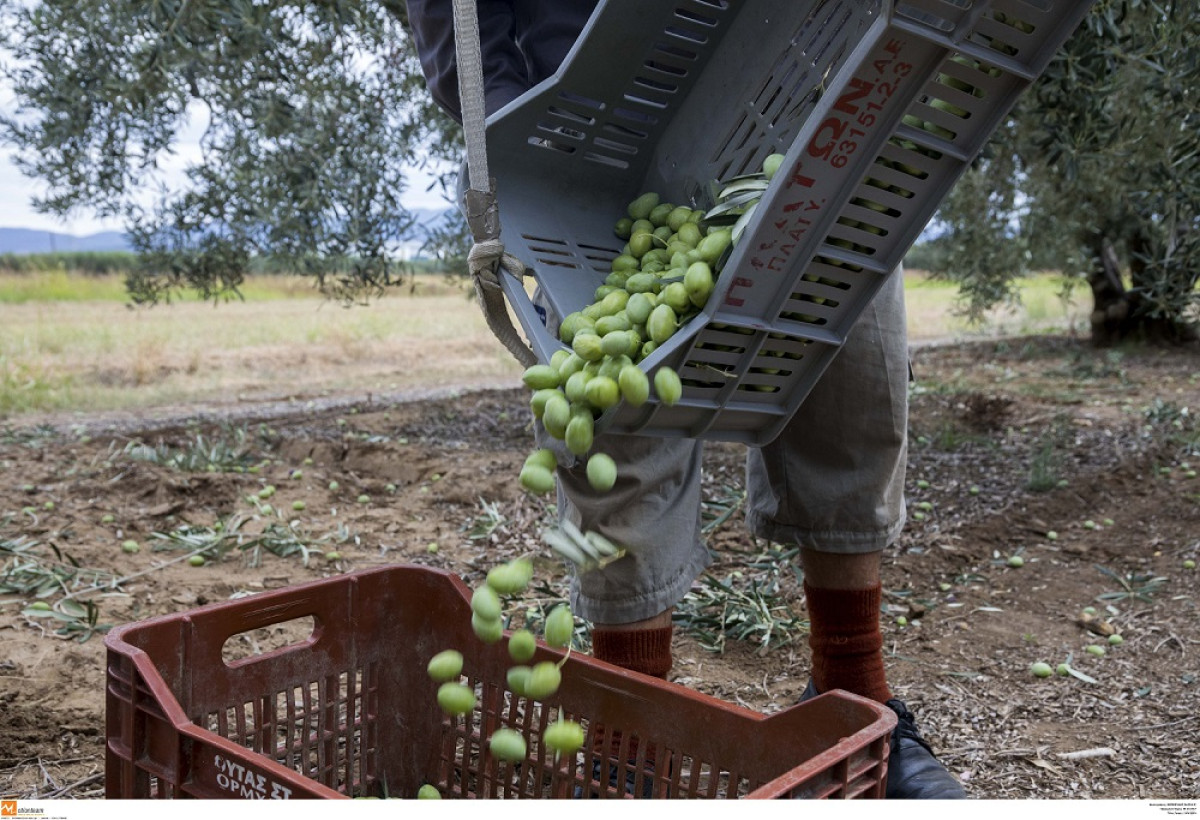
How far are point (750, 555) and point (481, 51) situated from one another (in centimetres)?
220

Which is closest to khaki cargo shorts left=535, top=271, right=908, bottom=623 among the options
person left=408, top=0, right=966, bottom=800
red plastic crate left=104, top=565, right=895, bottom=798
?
person left=408, top=0, right=966, bottom=800

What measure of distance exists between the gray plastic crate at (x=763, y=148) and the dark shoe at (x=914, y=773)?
720 millimetres

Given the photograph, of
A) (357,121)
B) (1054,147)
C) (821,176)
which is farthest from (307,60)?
(821,176)

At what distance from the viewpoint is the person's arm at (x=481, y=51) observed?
6.97 feet

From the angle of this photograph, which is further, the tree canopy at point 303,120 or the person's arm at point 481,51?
the tree canopy at point 303,120

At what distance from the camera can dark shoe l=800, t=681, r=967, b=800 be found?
6.50 ft

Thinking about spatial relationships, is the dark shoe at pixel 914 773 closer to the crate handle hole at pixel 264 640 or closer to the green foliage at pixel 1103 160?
the crate handle hole at pixel 264 640

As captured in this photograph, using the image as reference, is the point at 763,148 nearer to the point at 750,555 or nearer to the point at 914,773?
the point at 914,773

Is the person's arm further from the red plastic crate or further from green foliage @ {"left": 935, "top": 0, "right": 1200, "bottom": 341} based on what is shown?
green foliage @ {"left": 935, "top": 0, "right": 1200, "bottom": 341}

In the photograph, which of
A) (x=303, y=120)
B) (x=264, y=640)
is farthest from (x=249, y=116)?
(x=264, y=640)

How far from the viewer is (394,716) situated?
7.00 ft

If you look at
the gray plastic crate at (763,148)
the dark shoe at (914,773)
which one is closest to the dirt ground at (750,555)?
the dark shoe at (914,773)

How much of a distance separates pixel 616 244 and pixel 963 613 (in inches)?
72.4

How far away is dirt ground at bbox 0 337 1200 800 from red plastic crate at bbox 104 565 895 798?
58 cm
